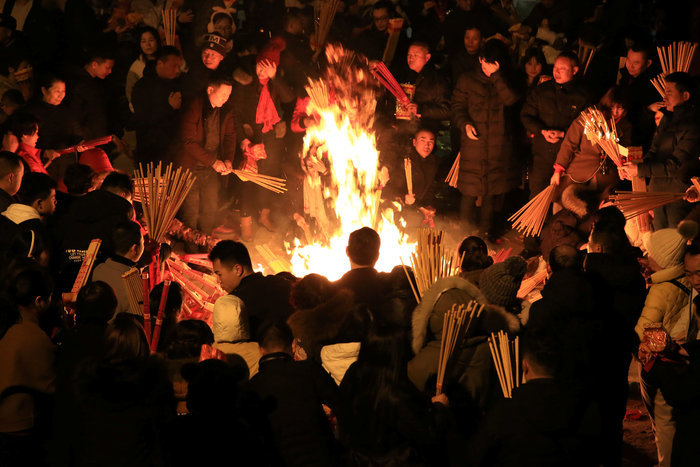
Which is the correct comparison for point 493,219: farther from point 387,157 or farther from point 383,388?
point 383,388

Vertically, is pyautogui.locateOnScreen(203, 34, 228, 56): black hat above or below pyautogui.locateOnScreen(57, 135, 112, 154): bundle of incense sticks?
above

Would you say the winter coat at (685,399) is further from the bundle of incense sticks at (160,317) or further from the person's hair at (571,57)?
the person's hair at (571,57)

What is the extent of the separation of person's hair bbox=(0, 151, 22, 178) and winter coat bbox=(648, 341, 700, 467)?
5.17 m

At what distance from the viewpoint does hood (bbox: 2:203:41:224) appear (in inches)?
258

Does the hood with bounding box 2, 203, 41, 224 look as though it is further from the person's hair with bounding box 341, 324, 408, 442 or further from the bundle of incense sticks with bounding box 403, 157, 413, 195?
the bundle of incense sticks with bounding box 403, 157, 413, 195

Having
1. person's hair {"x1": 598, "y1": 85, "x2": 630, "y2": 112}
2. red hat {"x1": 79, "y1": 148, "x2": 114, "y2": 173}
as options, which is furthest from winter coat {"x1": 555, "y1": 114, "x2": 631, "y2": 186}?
red hat {"x1": 79, "y1": 148, "x2": 114, "y2": 173}

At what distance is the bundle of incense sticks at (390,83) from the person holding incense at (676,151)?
3085 mm

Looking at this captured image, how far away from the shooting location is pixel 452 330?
4.43 m

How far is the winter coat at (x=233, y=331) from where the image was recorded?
491cm

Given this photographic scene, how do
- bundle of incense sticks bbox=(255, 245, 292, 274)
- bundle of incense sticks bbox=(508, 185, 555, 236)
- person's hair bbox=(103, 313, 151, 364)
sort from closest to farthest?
person's hair bbox=(103, 313, 151, 364)
bundle of incense sticks bbox=(255, 245, 292, 274)
bundle of incense sticks bbox=(508, 185, 555, 236)

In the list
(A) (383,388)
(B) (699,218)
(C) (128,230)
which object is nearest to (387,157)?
(B) (699,218)

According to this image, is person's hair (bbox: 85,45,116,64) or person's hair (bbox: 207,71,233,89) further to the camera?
person's hair (bbox: 85,45,116,64)

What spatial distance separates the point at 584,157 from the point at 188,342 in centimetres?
564

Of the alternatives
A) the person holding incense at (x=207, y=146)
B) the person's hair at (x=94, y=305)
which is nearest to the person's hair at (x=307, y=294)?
the person's hair at (x=94, y=305)
